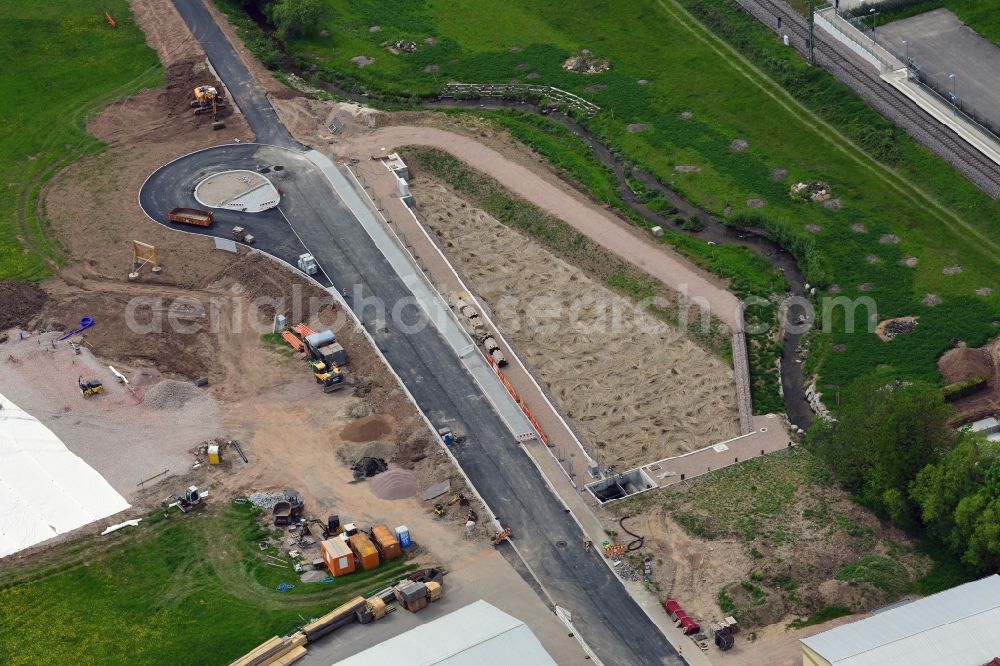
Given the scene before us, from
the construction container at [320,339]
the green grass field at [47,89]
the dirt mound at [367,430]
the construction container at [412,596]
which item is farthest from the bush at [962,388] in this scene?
the green grass field at [47,89]

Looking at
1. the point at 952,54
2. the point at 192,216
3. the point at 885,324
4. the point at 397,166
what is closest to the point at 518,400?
the point at 885,324

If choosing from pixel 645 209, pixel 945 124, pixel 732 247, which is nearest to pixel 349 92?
A: pixel 645 209

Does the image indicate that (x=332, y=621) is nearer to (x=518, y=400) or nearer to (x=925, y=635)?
(x=518, y=400)

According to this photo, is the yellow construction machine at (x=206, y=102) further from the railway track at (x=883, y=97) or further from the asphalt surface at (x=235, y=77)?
the railway track at (x=883, y=97)

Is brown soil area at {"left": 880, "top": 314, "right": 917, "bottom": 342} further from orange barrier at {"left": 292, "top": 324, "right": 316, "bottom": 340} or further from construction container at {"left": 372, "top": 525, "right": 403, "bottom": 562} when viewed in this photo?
orange barrier at {"left": 292, "top": 324, "right": 316, "bottom": 340}

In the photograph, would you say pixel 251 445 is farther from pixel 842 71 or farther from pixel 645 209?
pixel 842 71

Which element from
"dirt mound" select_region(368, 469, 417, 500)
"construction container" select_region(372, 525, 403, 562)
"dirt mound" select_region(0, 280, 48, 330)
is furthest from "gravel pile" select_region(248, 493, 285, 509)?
"dirt mound" select_region(0, 280, 48, 330)
